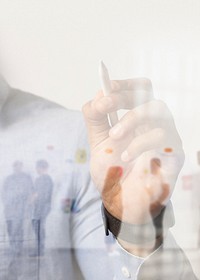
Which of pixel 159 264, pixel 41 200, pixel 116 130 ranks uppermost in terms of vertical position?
pixel 116 130

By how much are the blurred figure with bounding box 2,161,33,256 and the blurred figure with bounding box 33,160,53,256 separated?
1cm

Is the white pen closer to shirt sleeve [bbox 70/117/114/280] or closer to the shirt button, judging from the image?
shirt sleeve [bbox 70/117/114/280]

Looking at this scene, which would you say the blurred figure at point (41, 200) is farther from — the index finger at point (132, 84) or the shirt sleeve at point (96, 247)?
the index finger at point (132, 84)

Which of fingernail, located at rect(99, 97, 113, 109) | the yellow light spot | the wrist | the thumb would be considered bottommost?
the wrist

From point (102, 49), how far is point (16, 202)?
260 mm

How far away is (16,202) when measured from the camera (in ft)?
2.18

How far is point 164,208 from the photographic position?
637 mm

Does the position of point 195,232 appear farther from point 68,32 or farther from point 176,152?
point 68,32

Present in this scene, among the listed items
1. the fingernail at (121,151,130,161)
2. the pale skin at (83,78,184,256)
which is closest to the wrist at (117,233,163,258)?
the pale skin at (83,78,184,256)

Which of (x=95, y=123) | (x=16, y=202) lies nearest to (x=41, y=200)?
(x=16, y=202)

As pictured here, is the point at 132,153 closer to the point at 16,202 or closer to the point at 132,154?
the point at 132,154

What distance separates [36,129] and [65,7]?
0.61 ft

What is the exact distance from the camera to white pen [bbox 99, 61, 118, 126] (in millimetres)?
590

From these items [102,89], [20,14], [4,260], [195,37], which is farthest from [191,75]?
[4,260]
